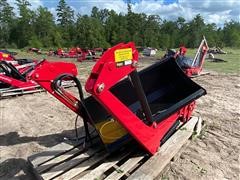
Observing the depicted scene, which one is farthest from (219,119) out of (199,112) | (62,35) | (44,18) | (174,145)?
(44,18)

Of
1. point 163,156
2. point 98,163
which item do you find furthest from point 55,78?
point 163,156

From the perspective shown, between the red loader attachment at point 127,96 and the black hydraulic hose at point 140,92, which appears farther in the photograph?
the black hydraulic hose at point 140,92

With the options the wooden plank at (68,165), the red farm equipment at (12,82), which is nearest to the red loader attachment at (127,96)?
the wooden plank at (68,165)

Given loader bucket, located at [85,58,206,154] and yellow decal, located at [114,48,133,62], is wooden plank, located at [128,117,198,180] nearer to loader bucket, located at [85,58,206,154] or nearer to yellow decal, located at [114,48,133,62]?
loader bucket, located at [85,58,206,154]

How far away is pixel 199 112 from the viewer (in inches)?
221

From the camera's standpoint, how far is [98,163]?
3.31 meters

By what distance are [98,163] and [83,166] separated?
23 cm

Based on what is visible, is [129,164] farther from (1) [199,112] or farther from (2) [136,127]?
(1) [199,112]

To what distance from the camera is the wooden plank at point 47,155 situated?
10.3 feet

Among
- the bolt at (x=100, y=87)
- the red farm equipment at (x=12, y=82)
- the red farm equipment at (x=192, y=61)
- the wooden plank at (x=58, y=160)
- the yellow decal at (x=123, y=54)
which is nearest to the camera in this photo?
the bolt at (x=100, y=87)

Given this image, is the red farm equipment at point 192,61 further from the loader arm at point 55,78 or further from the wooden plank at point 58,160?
the wooden plank at point 58,160

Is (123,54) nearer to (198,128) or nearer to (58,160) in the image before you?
(58,160)

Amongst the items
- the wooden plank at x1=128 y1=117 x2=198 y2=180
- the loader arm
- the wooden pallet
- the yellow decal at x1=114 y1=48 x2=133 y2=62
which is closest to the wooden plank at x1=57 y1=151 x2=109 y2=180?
the wooden pallet

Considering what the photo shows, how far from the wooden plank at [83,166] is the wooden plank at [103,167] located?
86mm
